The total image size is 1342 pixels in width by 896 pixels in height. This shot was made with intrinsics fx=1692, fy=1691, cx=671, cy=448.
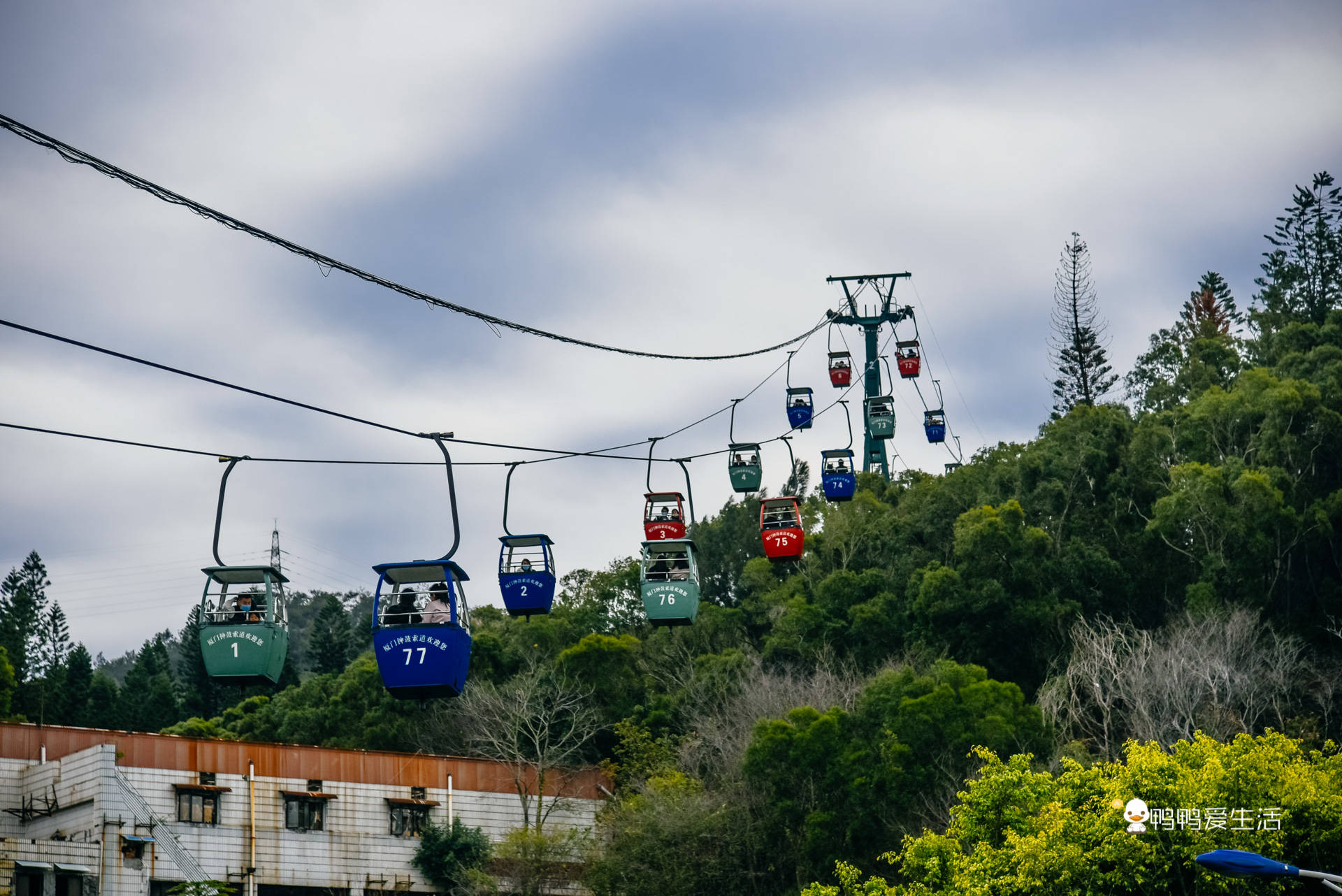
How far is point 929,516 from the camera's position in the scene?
213ft

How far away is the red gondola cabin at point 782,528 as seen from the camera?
39.0 meters

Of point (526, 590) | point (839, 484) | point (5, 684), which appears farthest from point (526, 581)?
point (5, 684)

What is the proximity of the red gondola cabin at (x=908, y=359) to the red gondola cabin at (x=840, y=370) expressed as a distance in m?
5.39

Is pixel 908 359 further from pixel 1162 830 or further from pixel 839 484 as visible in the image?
pixel 1162 830

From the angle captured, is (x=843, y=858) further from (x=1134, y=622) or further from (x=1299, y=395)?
(x=1299, y=395)

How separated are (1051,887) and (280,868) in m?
31.4

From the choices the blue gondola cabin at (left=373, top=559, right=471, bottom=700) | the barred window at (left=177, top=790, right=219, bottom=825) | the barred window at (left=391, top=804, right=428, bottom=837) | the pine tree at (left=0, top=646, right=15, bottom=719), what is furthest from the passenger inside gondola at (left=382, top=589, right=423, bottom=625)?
the pine tree at (left=0, top=646, right=15, bottom=719)

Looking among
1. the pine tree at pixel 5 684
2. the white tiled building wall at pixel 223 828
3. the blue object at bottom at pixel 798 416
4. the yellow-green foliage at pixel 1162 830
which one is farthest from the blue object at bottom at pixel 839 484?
the pine tree at pixel 5 684

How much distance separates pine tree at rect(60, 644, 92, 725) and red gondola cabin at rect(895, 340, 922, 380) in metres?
45.2

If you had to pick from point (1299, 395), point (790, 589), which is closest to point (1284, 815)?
point (1299, 395)

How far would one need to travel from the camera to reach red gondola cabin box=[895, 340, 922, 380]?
6850 cm

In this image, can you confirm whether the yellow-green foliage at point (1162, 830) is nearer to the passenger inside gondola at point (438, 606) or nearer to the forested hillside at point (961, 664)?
the forested hillside at point (961, 664)

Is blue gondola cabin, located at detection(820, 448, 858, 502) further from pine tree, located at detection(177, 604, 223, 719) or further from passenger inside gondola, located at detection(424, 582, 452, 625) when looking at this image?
pine tree, located at detection(177, 604, 223, 719)

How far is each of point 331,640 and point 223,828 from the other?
40.8 metres
